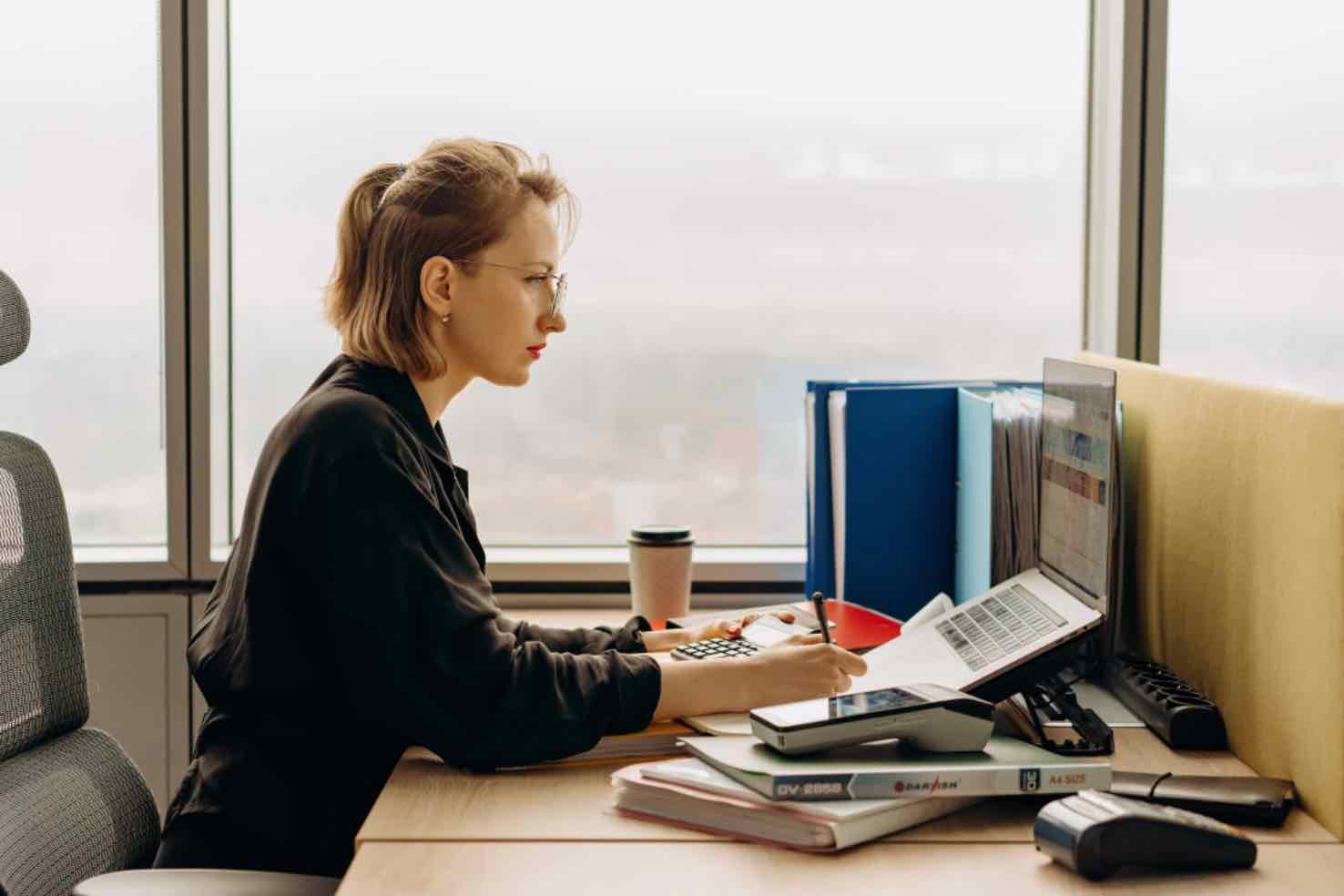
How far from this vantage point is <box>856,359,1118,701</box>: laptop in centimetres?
153

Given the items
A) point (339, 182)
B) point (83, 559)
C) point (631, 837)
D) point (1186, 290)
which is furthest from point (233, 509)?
point (1186, 290)

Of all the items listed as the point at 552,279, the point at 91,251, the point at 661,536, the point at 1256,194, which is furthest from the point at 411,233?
the point at 1256,194

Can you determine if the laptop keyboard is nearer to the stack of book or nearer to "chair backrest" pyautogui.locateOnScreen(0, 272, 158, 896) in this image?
the stack of book

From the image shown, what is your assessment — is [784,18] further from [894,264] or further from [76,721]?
[76,721]

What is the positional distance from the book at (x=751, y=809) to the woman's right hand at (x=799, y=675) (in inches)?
7.1

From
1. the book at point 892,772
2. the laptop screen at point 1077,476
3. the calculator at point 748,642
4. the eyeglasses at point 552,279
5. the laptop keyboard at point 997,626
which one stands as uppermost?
the eyeglasses at point 552,279

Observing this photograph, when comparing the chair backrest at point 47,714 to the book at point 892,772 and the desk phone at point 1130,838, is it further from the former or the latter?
the desk phone at point 1130,838

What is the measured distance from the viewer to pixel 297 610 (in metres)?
1.45

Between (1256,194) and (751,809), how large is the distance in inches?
66.6

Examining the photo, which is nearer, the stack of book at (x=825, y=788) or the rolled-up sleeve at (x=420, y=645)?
the stack of book at (x=825, y=788)

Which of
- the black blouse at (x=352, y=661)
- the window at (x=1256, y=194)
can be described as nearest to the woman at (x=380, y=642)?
the black blouse at (x=352, y=661)

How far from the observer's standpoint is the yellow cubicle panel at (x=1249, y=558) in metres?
1.28

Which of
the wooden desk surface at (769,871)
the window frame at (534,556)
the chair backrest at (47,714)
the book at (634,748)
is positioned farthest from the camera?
the window frame at (534,556)

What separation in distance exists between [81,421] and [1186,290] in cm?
193
